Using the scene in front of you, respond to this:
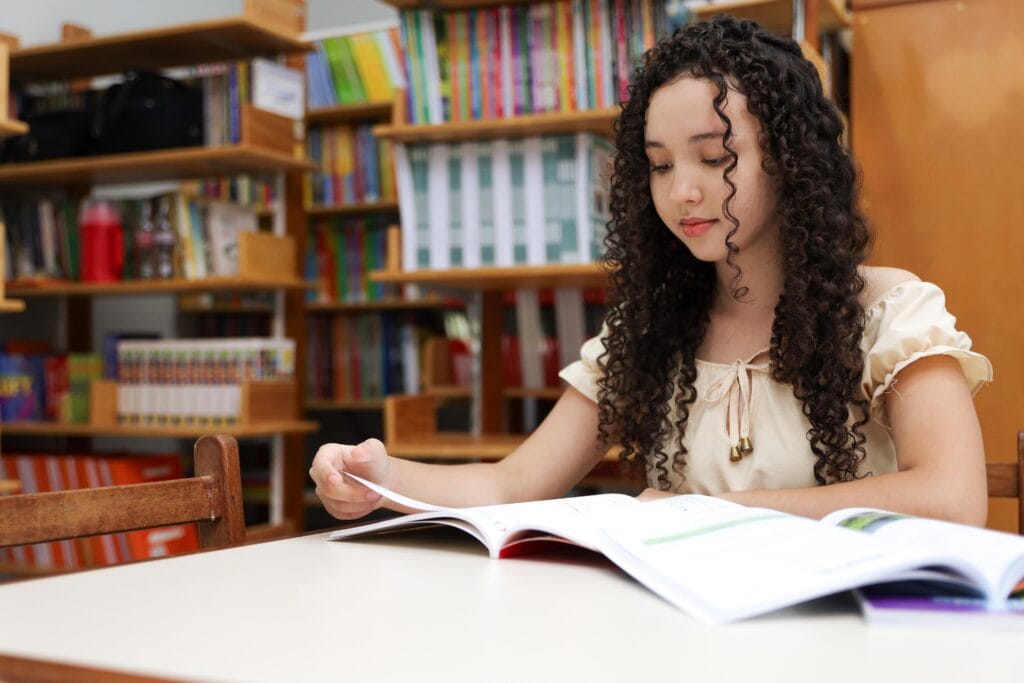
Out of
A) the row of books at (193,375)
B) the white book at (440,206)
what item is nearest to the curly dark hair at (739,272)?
the white book at (440,206)

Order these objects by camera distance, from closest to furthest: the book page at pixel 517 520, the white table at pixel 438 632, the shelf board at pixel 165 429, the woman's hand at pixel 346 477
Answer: the white table at pixel 438 632 < the book page at pixel 517 520 < the woman's hand at pixel 346 477 < the shelf board at pixel 165 429

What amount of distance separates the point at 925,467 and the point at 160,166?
278cm

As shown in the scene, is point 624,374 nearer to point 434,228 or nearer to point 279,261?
point 434,228

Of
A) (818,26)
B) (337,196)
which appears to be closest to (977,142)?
(818,26)

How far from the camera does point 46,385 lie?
3484 millimetres

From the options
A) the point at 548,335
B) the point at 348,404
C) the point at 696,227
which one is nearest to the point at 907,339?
the point at 696,227

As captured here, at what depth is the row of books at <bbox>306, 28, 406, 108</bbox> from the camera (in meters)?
4.32

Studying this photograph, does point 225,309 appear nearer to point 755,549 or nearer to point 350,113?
point 350,113

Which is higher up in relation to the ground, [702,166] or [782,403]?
[702,166]

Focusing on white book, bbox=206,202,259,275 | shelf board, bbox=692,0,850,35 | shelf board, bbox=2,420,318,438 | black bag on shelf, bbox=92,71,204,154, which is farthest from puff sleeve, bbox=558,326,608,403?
black bag on shelf, bbox=92,71,204,154

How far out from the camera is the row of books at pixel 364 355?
14.2ft

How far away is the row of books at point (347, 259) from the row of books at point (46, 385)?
1126 millimetres

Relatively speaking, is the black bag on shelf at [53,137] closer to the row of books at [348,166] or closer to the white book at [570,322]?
the row of books at [348,166]

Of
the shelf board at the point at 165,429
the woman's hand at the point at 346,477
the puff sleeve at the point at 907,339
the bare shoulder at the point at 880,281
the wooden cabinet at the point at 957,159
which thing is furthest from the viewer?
the shelf board at the point at 165,429
